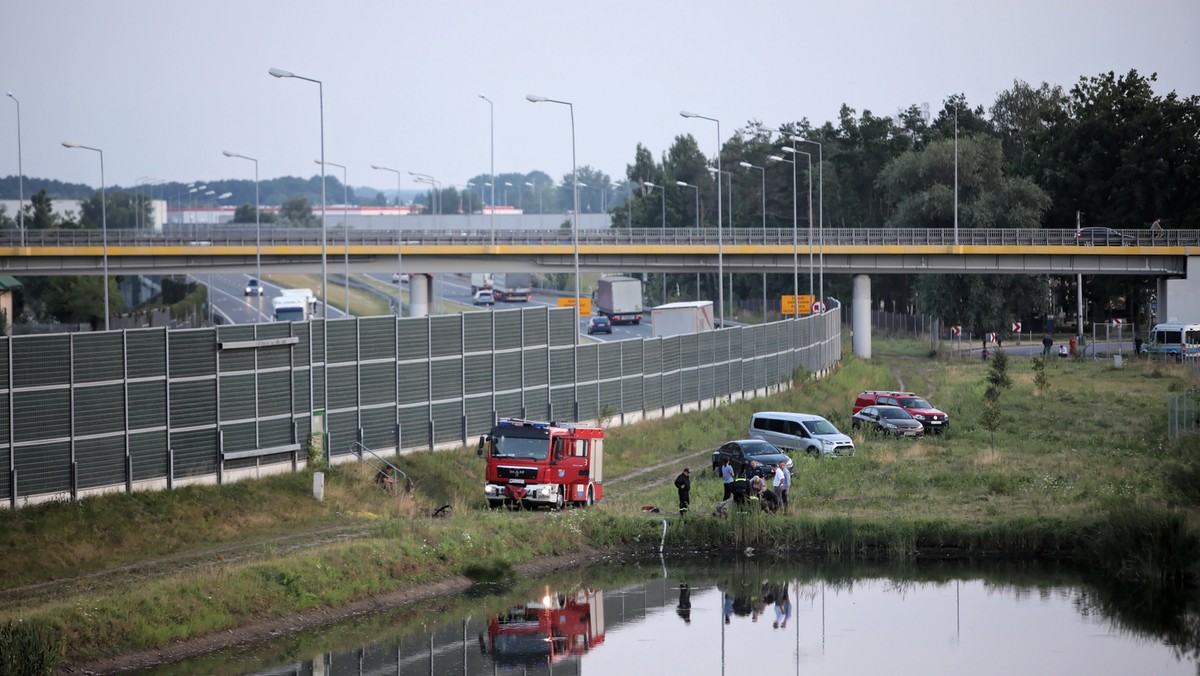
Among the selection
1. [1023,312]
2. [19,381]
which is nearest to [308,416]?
[19,381]

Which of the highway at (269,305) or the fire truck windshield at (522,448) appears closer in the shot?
the fire truck windshield at (522,448)

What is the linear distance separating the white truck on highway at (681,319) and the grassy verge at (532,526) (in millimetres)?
25263

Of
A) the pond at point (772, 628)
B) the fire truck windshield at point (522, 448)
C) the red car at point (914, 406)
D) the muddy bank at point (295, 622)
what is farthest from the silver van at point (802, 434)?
the muddy bank at point (295, 622)

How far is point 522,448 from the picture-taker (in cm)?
3788

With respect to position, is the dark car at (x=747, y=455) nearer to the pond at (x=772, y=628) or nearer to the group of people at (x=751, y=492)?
the group of people at (x=751, y=492)

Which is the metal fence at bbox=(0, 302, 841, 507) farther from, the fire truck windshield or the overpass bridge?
the overpass bridge

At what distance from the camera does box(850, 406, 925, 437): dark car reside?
52.4 meters

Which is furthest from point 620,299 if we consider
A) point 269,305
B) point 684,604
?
point 684,604

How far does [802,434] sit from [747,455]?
558cm

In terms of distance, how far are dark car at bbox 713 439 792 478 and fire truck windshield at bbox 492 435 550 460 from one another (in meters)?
7.16

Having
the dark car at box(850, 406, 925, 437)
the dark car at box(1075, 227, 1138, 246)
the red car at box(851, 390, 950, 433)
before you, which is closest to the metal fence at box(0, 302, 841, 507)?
Answer: the dark car at box(850, 406, 925, 437)

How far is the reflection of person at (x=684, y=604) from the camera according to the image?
93.5 feet

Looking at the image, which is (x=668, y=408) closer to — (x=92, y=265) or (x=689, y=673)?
(x=689, y=673)

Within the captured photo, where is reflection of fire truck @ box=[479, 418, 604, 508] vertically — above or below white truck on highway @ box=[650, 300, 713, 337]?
below
